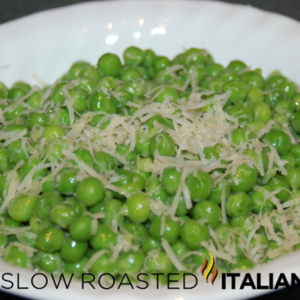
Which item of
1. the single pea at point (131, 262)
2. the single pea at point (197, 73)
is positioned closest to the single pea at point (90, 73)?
the single pea at point (197, 73)

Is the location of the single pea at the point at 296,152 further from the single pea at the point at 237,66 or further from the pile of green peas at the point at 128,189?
the single pea at the point at 237,66


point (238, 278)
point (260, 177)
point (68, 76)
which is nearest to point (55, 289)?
point (238, 278)

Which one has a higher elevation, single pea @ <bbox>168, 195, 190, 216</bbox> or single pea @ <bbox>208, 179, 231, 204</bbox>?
single pea @ <bbox>208, 179, 231, 204</bbox>

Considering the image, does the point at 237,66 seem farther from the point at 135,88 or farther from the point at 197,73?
the point at 135,88

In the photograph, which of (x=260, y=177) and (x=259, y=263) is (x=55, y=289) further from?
(x=260, y=177)

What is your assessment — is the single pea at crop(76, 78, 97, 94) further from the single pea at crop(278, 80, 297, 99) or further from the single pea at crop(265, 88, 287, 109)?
the single pea at crop(278, 80, 297, 99)

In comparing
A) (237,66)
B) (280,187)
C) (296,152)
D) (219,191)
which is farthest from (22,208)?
(237,66)

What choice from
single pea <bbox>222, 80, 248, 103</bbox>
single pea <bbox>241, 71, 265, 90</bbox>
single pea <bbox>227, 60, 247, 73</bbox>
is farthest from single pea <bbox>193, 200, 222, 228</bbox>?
single pea <bbox>227, 60, 247, 73</bbox>
